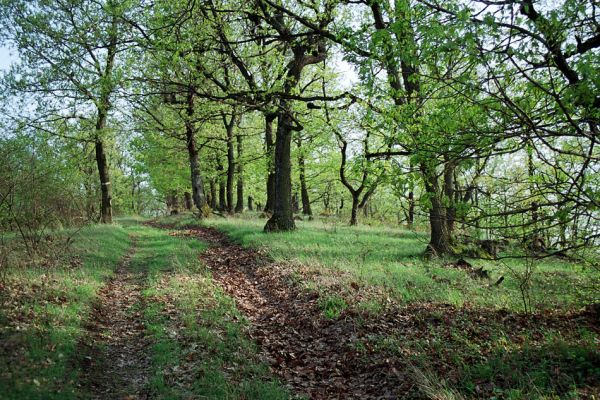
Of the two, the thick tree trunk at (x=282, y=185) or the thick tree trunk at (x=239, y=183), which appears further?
the thick tree trunk at (x=239, y=183)

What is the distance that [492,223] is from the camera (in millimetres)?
5820

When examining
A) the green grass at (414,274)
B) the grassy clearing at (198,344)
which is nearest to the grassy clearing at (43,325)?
the grassy clearing at (198,344)

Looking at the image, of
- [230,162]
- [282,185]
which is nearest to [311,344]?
[282,185]

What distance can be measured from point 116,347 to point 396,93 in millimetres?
7125

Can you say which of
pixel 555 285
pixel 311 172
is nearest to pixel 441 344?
pixel 555 285

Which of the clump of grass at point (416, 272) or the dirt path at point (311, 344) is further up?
the clump of grass at point (416, 272)

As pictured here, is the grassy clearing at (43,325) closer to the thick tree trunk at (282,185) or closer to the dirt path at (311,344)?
the dirt path at (311,344)

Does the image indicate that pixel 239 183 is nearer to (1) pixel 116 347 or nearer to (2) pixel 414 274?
(2) pixel 414 274

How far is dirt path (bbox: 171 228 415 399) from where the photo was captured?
18.7 feet

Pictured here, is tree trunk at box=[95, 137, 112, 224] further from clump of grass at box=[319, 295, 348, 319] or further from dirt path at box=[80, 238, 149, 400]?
clump of grass at box=[319, 295, 348, 319]

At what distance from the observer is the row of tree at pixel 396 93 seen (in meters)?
4.89

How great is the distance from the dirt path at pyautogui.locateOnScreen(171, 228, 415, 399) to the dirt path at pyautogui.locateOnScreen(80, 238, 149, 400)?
2.02 metres

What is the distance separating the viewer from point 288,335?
25.2ft

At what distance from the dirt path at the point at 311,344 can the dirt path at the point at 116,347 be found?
2020 millimetres
